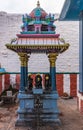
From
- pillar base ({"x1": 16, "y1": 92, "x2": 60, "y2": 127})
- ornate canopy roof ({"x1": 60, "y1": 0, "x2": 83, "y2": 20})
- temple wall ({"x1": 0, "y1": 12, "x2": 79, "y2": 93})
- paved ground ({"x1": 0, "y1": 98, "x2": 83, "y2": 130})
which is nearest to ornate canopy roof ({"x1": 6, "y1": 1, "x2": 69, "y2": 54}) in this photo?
ornate canopy roof ({"x1": 60, "y1": 0, "x2": 83, "y2": 20})

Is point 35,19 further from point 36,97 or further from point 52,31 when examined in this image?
point 36,97

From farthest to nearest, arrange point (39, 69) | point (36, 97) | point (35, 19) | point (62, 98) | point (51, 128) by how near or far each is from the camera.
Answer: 1. point (39, 69)
2. point (62, 98)
3. point (35, 19)
4. point (36, 97)
5. point (51, 128)

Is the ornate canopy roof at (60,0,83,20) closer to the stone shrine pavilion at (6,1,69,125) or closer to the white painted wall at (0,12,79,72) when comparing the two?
the stone shrine pavilion at (6,1,69,125)

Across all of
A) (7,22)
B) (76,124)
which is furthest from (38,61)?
(76,124)

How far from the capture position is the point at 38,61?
22.3 m

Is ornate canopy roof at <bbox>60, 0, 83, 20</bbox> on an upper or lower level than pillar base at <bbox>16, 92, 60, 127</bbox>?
upper

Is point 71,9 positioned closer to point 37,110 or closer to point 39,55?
point 37,110

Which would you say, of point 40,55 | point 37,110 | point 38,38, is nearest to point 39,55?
point 40,55

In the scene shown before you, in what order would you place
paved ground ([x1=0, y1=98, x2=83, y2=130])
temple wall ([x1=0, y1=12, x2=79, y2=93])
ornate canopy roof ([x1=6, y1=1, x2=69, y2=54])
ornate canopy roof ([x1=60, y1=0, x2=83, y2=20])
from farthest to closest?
temple wall ([x1=0, y1=12, x2=79, y2=93]) → ornate canopy roof ([x1=60, y1=0, x2=83, y2=20]) → ornate canopy roof ([x1=6, y1=1, x2=69, y2=54]) → paved ground ([x1=0, y1=98, x2=83, y2=130])

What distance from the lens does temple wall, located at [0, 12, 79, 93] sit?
871 inches

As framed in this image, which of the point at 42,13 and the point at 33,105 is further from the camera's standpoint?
the point at 42,13

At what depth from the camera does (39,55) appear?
73.2 feet

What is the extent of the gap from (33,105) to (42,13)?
4352 mm

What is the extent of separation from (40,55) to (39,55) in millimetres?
85
